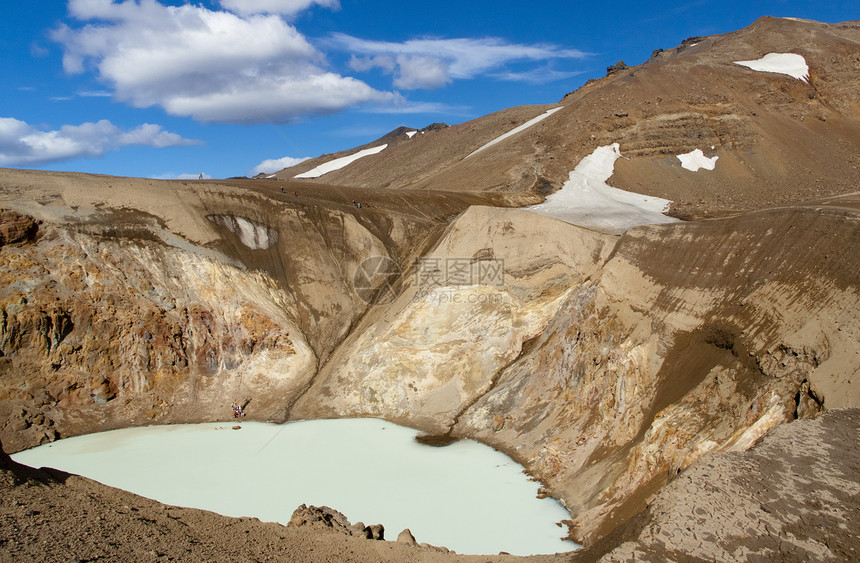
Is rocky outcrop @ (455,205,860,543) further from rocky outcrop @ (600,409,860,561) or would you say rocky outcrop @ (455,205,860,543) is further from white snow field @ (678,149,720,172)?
white snow field @ (678,149,720,172)

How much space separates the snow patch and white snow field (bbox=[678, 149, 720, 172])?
28.3m

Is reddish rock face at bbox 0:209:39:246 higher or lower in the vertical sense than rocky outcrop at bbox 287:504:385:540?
higher

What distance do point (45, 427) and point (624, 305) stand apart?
54.9ft

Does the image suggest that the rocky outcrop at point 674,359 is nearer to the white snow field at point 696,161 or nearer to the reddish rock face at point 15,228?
the reddish rock face at point 15,228

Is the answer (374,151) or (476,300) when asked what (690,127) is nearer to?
(476,300)

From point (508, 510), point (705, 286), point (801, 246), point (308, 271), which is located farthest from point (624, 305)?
point (308, 271)

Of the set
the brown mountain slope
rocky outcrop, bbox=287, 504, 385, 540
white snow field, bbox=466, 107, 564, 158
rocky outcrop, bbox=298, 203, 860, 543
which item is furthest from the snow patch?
white snow field, bbox=466, 107, 564, 158

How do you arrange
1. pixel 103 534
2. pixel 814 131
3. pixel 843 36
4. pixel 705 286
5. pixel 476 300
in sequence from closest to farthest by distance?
pixel 103 534, pixel 705 286, pixel 476 300, pixel 814 131, pixel 843 36

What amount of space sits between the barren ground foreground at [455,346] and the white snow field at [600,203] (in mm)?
1341

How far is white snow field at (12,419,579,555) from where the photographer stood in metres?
10.7

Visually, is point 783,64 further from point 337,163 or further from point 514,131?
point 337,163

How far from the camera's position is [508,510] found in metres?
11.3

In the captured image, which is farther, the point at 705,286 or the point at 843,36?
the point at 843,36

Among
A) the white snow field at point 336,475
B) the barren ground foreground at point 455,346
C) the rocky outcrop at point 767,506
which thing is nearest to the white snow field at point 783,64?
the barren ground foreground at point 455,346
